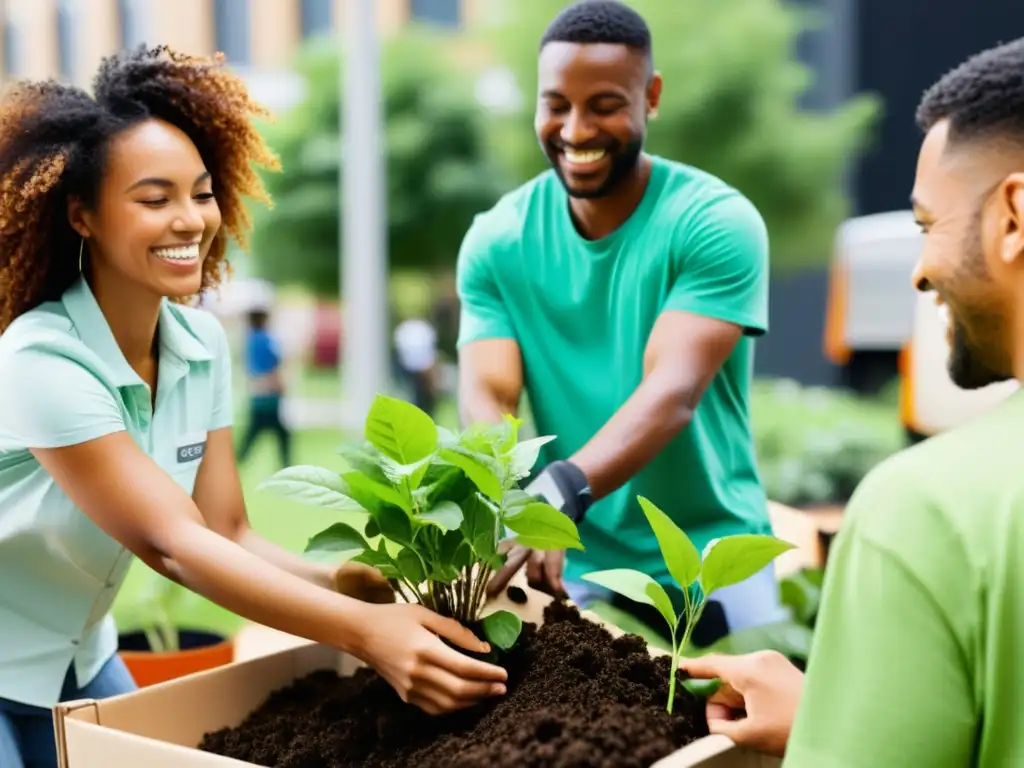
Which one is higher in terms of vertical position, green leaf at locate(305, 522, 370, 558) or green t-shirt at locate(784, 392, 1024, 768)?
green t-shirt at locate(784, 392, 1024, 768)

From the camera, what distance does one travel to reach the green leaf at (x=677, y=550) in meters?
1.25

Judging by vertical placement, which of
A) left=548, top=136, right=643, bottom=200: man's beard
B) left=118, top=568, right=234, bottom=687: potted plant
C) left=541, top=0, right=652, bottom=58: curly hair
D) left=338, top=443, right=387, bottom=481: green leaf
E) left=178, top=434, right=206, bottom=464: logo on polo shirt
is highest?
left=541, top=0, right=652, bottom=58: curly hair

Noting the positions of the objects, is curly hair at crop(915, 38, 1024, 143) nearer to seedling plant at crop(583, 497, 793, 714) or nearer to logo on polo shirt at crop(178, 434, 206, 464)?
seedling plant at crop(583, 497, 793, 714)

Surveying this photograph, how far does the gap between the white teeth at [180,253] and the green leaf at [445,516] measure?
19.0 inches

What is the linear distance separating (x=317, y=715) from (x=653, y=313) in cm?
86

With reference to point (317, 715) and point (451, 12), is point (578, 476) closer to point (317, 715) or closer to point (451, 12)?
point (317, 715)

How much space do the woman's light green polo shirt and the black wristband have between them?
46 cm

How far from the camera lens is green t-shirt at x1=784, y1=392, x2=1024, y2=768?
0.82 metres

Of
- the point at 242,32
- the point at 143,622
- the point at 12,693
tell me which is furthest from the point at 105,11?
the point at 12,693

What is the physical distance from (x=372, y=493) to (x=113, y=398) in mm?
353

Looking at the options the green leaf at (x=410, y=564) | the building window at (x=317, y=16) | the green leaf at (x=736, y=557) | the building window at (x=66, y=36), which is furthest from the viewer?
the building window at (x=66, y=36)

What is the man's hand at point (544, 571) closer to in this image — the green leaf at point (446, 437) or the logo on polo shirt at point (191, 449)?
the green leaf at point (446, 437)

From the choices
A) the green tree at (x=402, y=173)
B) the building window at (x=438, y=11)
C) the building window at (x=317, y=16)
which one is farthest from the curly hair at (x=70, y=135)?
the building window at (x=317, y=16)

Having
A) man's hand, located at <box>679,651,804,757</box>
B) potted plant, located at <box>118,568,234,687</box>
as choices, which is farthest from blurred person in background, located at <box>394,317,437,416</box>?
man's hand, located at <box>679,651,804,757</box>
